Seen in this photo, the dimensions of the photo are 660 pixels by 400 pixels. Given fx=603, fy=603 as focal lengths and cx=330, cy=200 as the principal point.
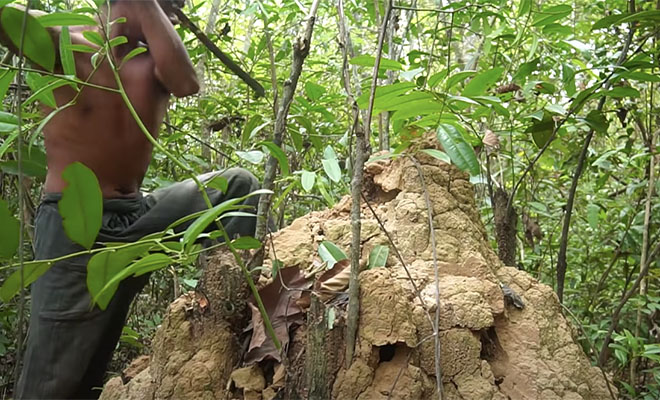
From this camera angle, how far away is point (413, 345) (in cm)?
156

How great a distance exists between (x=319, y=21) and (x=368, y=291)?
12.3 ft

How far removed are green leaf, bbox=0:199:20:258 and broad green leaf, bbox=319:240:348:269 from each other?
88 cm

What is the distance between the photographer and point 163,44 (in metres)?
1.98

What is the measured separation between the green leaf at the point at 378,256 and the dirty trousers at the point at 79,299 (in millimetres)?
474

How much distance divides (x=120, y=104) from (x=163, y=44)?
0.31 m

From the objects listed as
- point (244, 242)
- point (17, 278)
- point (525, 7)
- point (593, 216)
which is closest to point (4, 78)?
point (17, 278)

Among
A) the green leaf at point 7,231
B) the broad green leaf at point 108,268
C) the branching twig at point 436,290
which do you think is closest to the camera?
the green leaf at point 7,231

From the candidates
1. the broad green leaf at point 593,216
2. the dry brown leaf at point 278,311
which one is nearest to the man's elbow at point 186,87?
the dry brown leaf at point 278,311

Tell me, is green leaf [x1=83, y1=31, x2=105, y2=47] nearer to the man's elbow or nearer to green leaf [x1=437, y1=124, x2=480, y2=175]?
the man's elbow

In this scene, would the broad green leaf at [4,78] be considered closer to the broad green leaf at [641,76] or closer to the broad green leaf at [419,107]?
the broad green leaf at [419,107]

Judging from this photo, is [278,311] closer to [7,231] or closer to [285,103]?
[285,103]

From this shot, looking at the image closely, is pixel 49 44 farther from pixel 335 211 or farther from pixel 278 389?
pixel 335 211

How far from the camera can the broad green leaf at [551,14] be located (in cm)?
200

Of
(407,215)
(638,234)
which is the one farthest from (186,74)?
(638,234)
